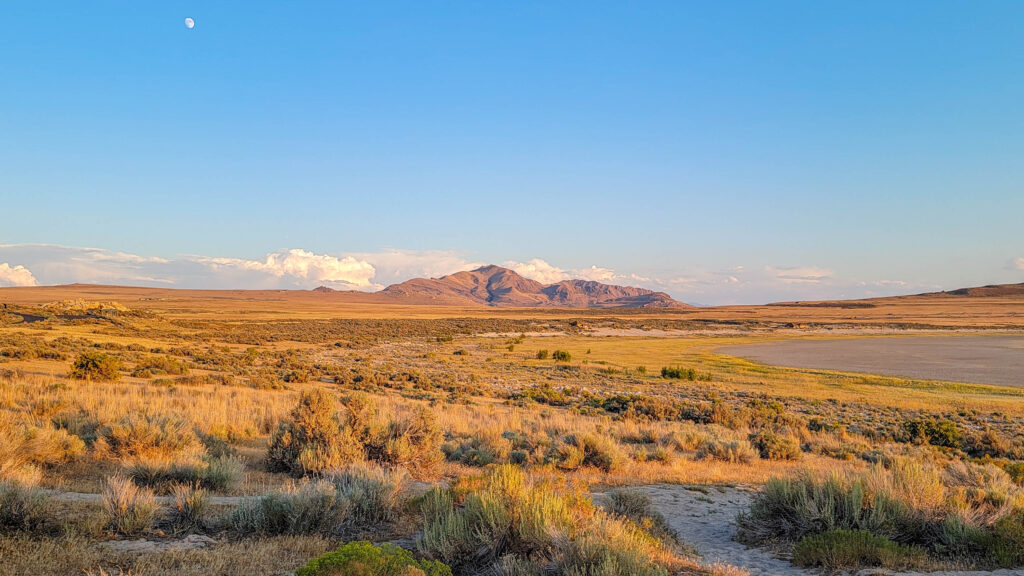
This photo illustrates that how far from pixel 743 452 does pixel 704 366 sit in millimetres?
29593

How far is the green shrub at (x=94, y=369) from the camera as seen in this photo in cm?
1950

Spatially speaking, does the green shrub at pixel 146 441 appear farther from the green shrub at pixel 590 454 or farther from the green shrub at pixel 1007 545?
the green shrub at pixel 1007 545

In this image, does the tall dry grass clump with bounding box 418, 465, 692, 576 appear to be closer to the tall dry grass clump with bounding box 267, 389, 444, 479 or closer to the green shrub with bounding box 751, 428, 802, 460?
the tall dry grass clump with bounding box 267, 389, 444, 479

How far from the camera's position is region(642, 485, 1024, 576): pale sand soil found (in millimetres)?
5957

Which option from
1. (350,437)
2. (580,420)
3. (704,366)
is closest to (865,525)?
(350,437)

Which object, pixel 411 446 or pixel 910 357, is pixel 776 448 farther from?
pixel 910 357

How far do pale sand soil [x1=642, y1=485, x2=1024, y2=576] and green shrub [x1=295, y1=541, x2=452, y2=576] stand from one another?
353 centimetres

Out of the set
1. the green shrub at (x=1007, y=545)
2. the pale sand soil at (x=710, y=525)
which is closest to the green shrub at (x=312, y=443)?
the pale sand soil at (x=710, y=525)

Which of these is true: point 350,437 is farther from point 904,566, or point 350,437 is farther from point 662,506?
point 904,566

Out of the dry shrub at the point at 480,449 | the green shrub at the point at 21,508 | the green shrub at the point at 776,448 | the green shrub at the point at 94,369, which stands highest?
the green shrub at the point at 21,508

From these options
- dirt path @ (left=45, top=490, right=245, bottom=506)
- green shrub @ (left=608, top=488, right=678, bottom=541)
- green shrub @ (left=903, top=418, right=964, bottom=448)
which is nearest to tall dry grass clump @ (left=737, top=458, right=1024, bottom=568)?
green shrub @ (left=608, top=488, right=678, bottom=541)

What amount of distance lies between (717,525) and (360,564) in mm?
5783

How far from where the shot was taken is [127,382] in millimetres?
19812

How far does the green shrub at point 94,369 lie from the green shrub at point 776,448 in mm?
21703
